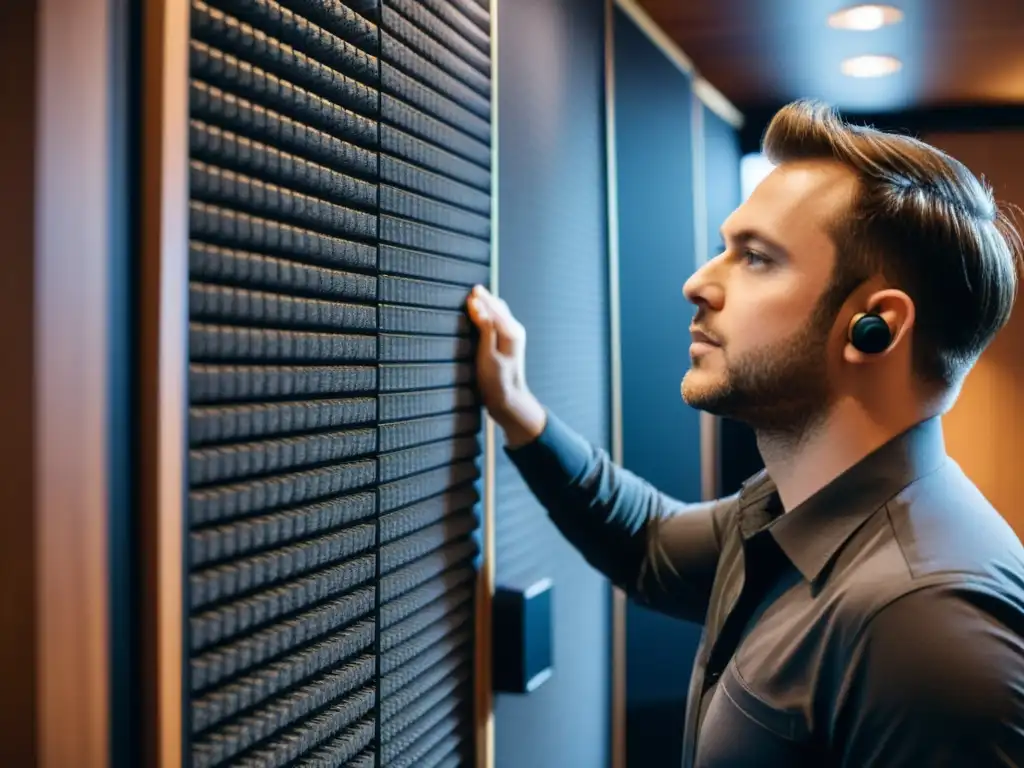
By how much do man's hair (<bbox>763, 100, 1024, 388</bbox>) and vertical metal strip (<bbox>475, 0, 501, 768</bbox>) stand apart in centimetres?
55

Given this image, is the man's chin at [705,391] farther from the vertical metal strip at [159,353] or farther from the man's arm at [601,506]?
the vertical metal strip at [159,353]

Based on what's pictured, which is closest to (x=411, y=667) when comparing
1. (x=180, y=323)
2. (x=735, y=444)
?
(x=180, y=323)

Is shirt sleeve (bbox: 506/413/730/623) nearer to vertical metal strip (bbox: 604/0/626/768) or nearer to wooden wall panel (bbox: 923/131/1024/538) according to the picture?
vertical metal strip (bbox: 604/0/626/768)

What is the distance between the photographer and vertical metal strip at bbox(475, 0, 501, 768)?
1599 millimetres

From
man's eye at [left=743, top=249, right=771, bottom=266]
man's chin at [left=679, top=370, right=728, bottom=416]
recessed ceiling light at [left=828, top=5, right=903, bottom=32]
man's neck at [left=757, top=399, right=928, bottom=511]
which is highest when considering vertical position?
recessed ceiling light at [left=828, top=5, right=903, bottom=32]

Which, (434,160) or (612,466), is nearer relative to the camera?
(434,160)

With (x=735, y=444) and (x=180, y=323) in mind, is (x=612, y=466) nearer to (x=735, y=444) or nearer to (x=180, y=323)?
(x=180, y=323)

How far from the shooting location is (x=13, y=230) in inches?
30.8

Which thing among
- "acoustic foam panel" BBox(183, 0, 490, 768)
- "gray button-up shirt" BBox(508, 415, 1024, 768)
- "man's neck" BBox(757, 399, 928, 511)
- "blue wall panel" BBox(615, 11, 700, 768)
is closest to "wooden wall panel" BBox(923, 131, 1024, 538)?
"blue wall panel" BBox(615, 11, 700, 768)

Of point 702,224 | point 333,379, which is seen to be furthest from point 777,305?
point 702,224

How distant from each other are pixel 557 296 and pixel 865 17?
127 cm

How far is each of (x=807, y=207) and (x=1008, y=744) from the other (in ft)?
2.60

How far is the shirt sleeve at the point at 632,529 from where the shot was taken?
1812 millimetres

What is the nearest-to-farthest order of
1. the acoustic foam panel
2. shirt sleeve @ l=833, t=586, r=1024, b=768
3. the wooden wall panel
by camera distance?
1. the acoustic foam panel
2. shirt sleeve @ l=833, t=586, r=1024, b=768
3. the wooden wall panel
